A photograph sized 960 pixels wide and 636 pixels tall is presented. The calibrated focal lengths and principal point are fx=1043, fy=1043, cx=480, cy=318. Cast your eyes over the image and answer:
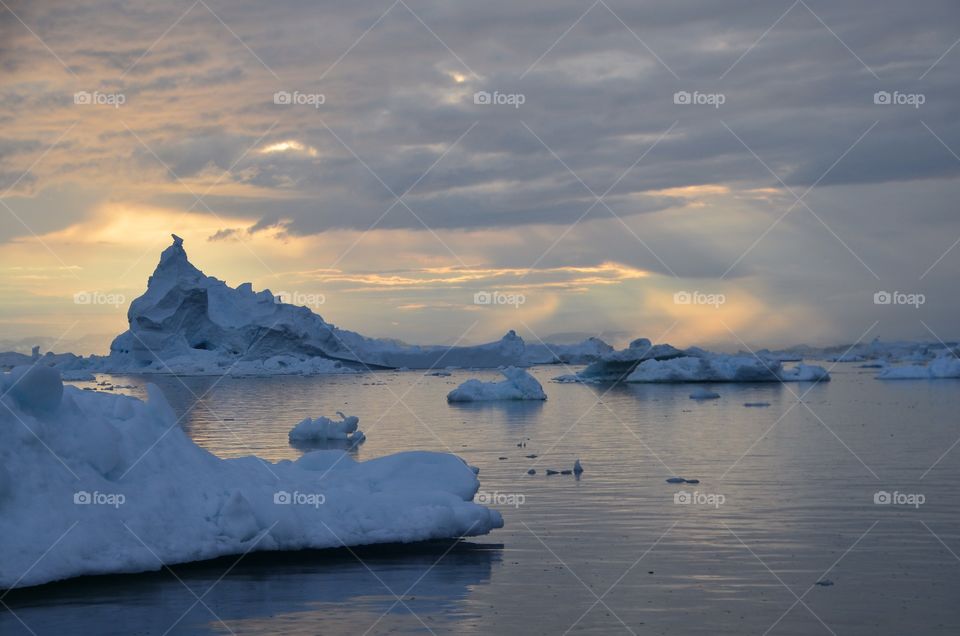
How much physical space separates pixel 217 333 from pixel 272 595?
7601 cm

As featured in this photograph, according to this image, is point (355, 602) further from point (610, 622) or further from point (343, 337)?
point (343, 337)

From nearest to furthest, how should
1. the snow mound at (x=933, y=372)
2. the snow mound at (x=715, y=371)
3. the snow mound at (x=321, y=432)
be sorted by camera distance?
the snow mound at (x=321, y=432) → the snow mound at (x=715, y=371) → the snow mound at (x=933, y=372)

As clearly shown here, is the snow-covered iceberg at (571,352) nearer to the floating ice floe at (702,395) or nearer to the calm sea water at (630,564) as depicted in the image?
the floating ice floe at (702,395)

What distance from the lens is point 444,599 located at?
1055 centimetres

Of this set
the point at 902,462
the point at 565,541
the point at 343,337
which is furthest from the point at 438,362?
the point at 565,541

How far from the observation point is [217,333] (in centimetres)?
8425

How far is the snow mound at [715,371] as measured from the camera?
64.3 meters

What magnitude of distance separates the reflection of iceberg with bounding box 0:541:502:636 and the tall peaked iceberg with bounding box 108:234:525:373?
227ft

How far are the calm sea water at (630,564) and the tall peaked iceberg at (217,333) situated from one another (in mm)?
55192

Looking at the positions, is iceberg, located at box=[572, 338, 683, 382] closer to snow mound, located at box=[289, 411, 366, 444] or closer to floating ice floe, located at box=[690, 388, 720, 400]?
floating ice floe, located at box=[690, 388, 720, 400]

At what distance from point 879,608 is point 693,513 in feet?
18.4

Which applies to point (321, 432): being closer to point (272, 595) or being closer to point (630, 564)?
point (630, 564)

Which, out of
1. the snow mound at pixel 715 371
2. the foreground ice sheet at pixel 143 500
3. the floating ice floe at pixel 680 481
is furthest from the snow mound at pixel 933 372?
the foreground ice sheet at pixel 143 500

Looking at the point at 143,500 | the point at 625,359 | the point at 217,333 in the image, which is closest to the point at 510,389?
the point at 625,359
